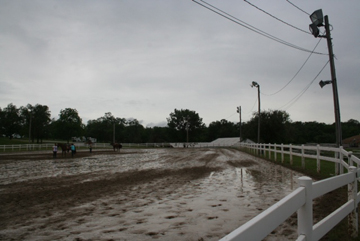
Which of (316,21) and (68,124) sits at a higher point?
(316,21)

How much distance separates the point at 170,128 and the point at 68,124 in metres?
51.3

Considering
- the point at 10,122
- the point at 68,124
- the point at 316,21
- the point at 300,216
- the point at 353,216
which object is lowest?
the point at 353,216

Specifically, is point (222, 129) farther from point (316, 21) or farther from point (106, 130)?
point (316, 21)

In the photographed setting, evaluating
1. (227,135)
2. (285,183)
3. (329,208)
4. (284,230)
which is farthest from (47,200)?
(227,135)

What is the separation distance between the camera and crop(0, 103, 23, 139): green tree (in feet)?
371

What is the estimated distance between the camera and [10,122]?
372ft

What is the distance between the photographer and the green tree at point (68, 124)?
10156cm

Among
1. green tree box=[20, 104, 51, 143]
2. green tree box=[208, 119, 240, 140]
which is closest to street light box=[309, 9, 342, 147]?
green tree box=[20, 104, 51, 143]

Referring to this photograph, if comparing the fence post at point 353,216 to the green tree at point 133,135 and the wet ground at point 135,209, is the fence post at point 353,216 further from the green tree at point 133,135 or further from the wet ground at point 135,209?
the green tree at point 133,135

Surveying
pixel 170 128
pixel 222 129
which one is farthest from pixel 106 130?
pixel 222 129

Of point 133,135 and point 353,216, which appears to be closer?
point 353,216

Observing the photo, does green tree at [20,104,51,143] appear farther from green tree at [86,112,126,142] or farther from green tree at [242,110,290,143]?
green tree at [242,110,290,143]

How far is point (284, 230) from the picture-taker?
198 inches

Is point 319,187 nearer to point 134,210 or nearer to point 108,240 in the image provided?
point 108,240
